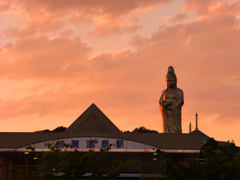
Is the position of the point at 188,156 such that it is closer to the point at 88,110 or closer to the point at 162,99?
the point at 88,110

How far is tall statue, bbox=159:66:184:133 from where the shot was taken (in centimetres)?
6750

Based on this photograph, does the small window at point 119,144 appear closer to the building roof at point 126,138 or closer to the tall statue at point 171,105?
the building roof at point 126,138

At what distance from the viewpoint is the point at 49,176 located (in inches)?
1671

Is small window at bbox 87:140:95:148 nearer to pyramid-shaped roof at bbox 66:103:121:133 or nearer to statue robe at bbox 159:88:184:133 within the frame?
pyramid-shaped roof at bbox 66:103:121:133

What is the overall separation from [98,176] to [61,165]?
2305 mm

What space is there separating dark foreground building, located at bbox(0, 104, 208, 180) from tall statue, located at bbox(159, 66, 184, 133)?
12957 mm

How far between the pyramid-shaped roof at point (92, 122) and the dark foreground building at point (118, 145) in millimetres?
5278

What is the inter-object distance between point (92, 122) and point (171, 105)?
10272mm

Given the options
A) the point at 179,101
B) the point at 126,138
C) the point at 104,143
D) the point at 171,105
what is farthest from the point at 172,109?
the point at 104,143

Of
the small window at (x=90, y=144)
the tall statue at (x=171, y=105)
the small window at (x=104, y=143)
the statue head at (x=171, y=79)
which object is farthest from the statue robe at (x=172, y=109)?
the small window at (x=90, y=144)

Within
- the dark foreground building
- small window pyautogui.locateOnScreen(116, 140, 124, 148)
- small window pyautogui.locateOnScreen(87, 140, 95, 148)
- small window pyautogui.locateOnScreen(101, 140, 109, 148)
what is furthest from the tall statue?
small window pyautogui.locateOnScreen(87, 140, 95, 148)

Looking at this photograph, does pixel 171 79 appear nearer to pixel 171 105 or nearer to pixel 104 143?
A: pixel 171 105

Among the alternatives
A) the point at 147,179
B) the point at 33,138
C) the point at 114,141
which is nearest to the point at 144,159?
the point at 147,179

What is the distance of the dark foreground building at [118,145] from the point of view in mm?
50156
